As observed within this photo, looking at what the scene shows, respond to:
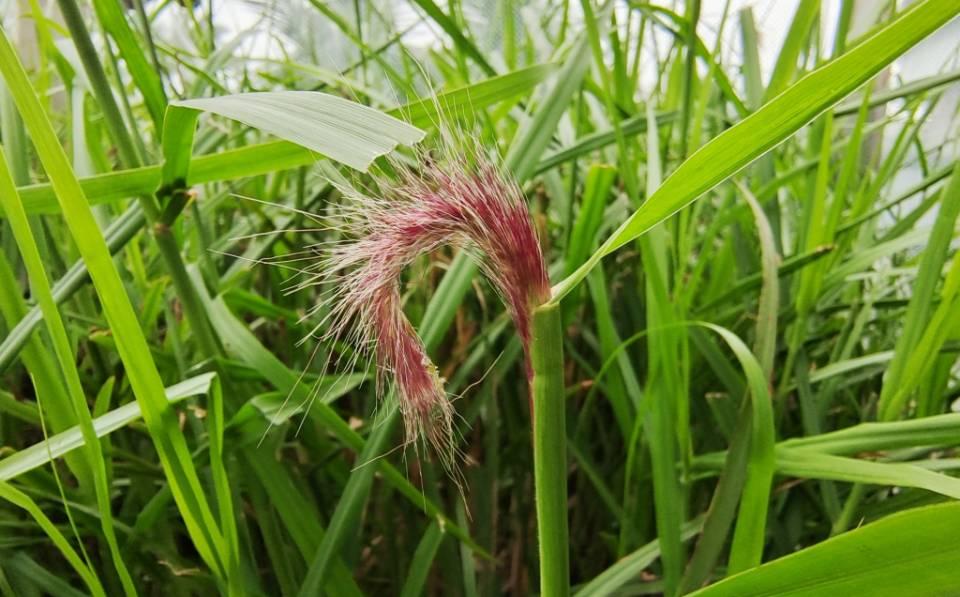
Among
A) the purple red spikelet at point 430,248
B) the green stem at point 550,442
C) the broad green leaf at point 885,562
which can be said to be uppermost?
the purple red spikelet at point 430,248

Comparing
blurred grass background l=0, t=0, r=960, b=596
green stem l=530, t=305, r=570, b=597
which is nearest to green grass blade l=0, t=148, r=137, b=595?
blurred grass background l=0, t=0, r=960, b=596

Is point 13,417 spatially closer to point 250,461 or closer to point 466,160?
point 250,461

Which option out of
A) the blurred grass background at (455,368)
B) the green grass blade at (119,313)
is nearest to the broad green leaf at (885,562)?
the blurred grass background at (455,368)

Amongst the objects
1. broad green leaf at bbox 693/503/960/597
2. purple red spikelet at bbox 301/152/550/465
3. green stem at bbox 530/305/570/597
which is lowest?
broad green leaf at bbox 693/503/960/597

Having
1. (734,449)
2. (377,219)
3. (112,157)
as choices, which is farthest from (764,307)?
(112,157)

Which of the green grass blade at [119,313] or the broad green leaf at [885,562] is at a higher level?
the green grass blade at [119,313]

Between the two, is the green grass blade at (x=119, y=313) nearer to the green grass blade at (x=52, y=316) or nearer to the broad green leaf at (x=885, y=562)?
the green grass blade at (x=52, y=316)

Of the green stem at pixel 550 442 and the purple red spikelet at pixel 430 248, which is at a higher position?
the purple red spikelet at pixel 430 248

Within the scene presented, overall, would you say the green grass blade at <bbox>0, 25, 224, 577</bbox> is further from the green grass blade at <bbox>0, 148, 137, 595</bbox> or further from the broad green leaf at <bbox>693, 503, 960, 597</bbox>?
the broad green leaf at <bbox>693, 503, 960, 597</bbox>

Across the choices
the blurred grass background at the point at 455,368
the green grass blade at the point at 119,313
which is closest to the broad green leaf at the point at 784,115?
the blurred grass background at the point at 455,368
